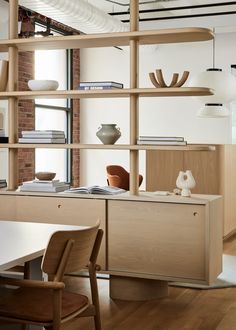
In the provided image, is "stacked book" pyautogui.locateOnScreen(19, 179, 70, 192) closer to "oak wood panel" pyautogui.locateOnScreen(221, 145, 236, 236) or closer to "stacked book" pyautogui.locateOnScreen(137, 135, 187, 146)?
"stacked book" pyautogui.locateOnScreen(137, 135, 187, 146)

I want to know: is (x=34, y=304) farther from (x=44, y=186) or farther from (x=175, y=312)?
(x=44, y=186)

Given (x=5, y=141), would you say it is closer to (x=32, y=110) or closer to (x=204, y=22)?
(x=32, y=110)

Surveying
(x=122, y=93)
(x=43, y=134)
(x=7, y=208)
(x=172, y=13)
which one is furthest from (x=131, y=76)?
(x=172, y=13)

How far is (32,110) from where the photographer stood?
7.68m

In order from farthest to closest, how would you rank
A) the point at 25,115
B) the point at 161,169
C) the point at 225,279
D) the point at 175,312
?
1. the point at 25,115
2. the point at 161,169
3. the point at 225,279
4. the point at 175,312

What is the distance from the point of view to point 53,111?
8.53 meters

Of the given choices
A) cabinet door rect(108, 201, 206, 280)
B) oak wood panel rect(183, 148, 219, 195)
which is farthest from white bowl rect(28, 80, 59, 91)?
oak wood panel rect(183, 148, 219, 195)

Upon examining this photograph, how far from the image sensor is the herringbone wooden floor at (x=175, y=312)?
12.1 ft

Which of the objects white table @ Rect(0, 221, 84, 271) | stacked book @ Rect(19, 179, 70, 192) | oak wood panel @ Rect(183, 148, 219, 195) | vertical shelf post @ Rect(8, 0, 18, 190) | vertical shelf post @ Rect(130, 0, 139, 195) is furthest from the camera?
oak wood panel @ Rect(183, 148, 219, 195)

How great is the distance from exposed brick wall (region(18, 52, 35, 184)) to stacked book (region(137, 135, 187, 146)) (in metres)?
3.32

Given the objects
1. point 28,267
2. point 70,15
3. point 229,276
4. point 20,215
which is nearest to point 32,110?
point 70,15

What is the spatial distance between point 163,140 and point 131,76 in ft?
1.79

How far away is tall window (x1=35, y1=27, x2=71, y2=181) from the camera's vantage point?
26.4 ft

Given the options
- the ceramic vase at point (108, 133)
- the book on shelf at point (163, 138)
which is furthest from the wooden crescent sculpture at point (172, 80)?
the ceramic vase at point (108, 133)
